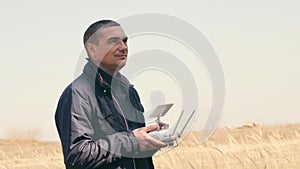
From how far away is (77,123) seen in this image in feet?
10.3

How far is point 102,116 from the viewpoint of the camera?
3.24 m

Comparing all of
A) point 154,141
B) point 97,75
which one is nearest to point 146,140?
point 154,141

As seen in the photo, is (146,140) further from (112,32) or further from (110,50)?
(112,32)

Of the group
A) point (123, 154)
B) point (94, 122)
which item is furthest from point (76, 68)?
point (123, 154)

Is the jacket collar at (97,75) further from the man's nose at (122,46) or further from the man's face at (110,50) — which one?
the man's nose at (122,46)

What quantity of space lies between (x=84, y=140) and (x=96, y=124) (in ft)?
0.46

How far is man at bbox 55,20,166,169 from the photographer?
3.13 meters

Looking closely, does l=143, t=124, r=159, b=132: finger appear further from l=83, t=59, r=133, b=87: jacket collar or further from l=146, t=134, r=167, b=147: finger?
l=83, t=59, r=133, b=87: jacket collar

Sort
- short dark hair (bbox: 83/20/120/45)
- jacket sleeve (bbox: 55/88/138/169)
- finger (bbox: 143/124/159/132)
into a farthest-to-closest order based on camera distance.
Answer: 1. short dark hair (bbox: 83/20/120/45)
2. finger (bbox: 143/124/159/132)
3. jacket sleeve (bbox: 55/88/138/169)

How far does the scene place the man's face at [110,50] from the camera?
127 inches

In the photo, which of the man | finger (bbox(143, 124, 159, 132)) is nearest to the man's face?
the man

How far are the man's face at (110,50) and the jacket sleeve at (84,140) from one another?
22 cm

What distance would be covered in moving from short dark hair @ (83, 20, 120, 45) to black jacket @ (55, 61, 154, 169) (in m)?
0.16

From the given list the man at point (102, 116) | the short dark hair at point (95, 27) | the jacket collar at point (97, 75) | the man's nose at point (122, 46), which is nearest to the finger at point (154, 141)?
the man at point (102, 116)
